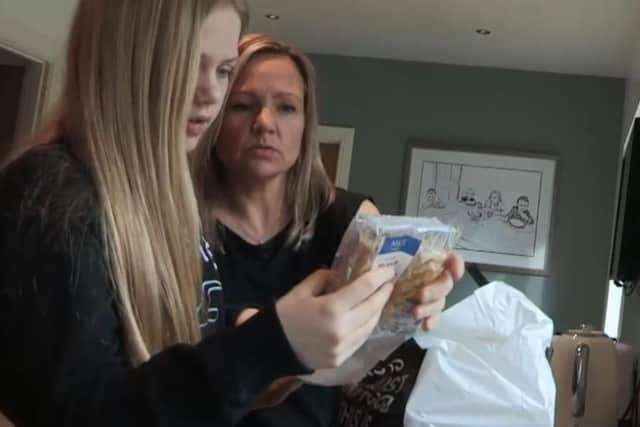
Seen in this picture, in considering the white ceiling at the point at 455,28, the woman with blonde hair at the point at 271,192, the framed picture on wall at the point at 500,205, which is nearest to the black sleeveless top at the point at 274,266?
the woman with blonde hair at the point at 271,192


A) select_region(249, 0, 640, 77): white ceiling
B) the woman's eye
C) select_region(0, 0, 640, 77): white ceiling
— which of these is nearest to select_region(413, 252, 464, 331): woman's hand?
the woman's eye

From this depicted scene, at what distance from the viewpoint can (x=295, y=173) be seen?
1321 mm

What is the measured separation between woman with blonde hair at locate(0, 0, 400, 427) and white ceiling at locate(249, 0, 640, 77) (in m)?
3.03

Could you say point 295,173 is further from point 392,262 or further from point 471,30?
point 471,30

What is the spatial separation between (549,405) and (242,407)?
939 mm

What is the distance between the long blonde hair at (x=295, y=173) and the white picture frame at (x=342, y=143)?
134 inches

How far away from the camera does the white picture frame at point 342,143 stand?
4.78 meters

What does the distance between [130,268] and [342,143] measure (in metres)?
4.14

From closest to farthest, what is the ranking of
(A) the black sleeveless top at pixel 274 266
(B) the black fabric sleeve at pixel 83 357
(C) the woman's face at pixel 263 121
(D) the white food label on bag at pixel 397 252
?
(B) the black fabric sleeve at pixel 83 357, (D) the white food label on bag at pixel 397 252, (A) the black sleeveless top at pixel 274 266, (C) the woman's face at pixel 263 121

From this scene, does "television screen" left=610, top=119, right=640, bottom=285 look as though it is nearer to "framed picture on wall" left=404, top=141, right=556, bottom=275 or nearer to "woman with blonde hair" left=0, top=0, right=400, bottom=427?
"woman with blonde hair" left=0, top=0, right=400, bottom=427

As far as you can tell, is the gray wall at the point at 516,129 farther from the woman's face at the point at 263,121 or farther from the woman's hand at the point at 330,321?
the woman's hand at the point at 330,321

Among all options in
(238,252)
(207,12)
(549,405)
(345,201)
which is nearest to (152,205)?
(207,12)

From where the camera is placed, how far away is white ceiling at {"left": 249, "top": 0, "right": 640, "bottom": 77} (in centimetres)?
365

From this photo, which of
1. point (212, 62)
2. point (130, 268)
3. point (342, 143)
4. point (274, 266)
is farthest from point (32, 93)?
point (130, 268)
